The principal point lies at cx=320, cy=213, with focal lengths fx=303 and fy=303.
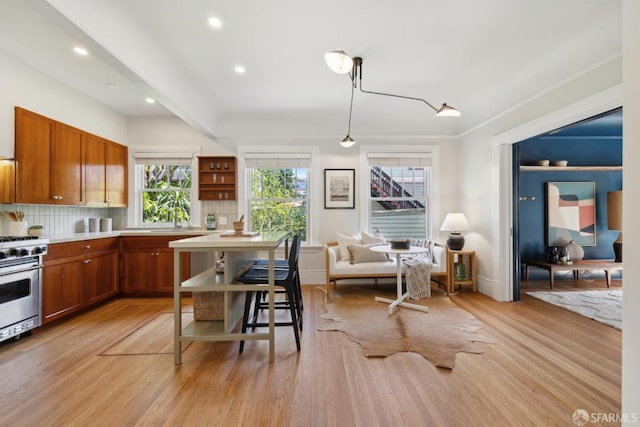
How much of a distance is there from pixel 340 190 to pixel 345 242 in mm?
900

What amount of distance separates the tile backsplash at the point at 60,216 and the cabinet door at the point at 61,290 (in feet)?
2.25

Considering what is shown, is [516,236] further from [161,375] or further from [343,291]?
[161,375]

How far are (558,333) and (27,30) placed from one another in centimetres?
562

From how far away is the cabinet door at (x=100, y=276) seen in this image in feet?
12.0

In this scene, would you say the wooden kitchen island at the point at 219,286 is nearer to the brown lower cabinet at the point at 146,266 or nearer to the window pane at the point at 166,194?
the brown lower cabinet at the point at 146,266

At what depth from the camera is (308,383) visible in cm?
211

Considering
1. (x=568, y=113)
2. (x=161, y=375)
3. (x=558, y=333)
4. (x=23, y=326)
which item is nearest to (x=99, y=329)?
(x=23, y=326)

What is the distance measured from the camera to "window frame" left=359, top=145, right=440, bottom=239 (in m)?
5.04

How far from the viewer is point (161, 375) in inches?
87.9

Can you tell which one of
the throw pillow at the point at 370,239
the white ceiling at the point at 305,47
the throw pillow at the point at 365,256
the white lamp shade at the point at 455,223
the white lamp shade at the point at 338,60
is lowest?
the throw pillow at the point at 365,256

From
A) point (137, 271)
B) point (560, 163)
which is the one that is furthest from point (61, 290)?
point (560, 163)

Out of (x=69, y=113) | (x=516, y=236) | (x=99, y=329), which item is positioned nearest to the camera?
(x=99, y=329)

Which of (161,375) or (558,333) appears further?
(558,333)

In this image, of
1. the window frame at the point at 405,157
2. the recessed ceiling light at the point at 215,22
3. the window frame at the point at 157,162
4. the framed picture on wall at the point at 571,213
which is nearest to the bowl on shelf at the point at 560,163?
the framed picture on wall at the point at 571,213
